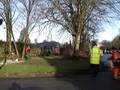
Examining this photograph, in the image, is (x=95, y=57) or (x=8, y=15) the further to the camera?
(x=8, y=15)

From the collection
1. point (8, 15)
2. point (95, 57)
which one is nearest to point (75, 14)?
point (8, 15)

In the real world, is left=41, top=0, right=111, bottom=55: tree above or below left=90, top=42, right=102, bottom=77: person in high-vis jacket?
above

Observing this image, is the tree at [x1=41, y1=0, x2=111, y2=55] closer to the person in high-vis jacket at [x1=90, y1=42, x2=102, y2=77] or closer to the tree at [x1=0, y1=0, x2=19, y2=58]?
the tree at [x1=0, y1=0, x2=19, y2=58]

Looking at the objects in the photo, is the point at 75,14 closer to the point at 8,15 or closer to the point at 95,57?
the point at 8,15

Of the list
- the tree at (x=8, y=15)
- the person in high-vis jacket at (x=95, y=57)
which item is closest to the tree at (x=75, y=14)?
the tree at (x=8, y=15)

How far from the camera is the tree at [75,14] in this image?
1742 inches

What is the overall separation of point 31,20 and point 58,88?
31.1 meters

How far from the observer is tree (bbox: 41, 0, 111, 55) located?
44.3 m

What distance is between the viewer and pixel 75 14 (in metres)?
46.6

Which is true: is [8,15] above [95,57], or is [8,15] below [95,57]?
above

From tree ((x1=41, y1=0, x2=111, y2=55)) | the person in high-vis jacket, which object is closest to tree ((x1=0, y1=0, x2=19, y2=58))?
tree ((x1=41, y1=0, x2=111, y2=55))

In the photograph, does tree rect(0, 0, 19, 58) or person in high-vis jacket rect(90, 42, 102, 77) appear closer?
person in high-vis jacket rect(90, 42, 102, 77)

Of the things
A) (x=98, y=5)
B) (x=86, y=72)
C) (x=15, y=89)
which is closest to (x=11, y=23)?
(x=98, y=5)

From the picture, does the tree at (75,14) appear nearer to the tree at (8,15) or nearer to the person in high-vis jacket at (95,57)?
the tree at (8,15)
